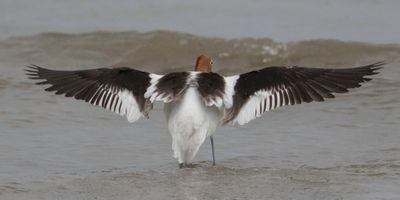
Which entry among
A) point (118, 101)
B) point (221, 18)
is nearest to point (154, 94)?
point (118, 101)

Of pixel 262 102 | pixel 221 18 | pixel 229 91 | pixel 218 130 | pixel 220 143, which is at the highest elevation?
pixel 221 18

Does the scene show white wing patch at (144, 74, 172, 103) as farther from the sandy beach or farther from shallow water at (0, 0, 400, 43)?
shallow water at (0, 0, 400, 43)

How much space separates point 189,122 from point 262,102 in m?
0.92

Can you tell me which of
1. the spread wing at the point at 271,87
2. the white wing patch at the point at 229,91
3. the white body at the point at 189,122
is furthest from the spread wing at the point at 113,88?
the spread wing at the point at 271,87

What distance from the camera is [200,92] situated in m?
9.82

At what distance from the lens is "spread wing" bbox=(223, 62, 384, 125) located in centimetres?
1021

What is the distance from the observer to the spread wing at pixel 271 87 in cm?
1021

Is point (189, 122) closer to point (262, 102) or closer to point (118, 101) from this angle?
point (262, 102)

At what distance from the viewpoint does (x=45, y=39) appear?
1784 cm

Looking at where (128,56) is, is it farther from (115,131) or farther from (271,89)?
(271,89)

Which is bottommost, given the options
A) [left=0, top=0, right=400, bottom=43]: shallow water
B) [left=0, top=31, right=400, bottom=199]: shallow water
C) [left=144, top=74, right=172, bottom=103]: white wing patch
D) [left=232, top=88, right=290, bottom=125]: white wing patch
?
[left=0, top=31, right=400, bottom=199]: shallow water

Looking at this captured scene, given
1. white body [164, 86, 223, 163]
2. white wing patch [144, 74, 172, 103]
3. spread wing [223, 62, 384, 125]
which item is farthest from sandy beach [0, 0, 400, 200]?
white wing patch [144, 74, 172, 103]

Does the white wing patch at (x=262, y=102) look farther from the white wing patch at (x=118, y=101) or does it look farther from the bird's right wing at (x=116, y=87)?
the white wing patch at (x=118, y=101)

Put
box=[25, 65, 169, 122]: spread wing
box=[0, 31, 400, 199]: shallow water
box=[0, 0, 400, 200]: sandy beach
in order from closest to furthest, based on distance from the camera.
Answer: box=[0, 31, 400, 199]: shallow water, box=[0, 0, 400, 200]: sandy beach, box=[25, 65, 169, 122]: spread wing
